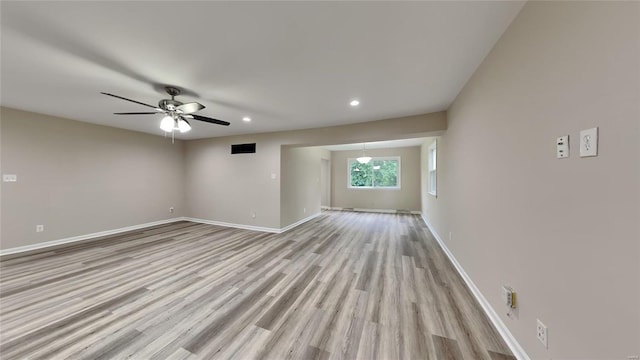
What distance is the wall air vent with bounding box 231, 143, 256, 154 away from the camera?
523 centimetres

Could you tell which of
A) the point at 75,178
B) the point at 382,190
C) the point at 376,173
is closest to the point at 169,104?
the point at 75,178

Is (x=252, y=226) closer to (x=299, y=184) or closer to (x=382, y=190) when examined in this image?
(x=299, y=184)

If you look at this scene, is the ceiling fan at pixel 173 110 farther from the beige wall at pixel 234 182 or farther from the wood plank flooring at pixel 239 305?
the beige wall at pixel 234 182

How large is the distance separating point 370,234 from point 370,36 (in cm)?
407

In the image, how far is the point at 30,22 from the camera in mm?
1488

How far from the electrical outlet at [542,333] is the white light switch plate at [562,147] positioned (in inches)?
40.2

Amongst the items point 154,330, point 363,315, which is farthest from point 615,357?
point 154,330

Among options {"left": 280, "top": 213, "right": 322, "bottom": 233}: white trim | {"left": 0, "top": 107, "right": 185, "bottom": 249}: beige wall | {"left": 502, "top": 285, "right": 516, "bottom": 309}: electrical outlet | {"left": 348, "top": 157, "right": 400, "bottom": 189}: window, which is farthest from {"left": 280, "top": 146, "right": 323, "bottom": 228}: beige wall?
{"left": 502, "top": 285, "right": 516, "bottom": 309}: electrical outlet

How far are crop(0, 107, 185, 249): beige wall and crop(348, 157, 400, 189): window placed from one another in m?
6.31

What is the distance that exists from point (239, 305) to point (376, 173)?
6.82m

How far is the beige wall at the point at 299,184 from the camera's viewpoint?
5.14 meters

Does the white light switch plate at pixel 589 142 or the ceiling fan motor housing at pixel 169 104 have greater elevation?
the ceiling fan motor housing at pixel 169 104

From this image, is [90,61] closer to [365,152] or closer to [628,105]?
[628,105]

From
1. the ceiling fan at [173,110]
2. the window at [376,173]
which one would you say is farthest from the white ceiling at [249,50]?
the window at [376,173]
